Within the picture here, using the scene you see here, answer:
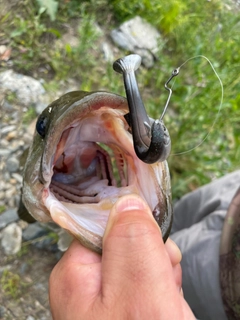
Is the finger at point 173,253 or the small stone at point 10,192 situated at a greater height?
the finger at point 173,253

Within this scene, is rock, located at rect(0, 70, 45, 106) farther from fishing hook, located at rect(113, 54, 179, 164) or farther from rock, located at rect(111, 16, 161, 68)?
fishing hook, located at rect(113, 54, 179, 164)

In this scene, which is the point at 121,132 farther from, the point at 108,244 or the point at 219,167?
the point at 219,167

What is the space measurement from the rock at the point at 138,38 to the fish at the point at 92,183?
2.41 m

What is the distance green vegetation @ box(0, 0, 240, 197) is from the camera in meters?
3.11

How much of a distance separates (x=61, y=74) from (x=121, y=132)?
2072 millimetres

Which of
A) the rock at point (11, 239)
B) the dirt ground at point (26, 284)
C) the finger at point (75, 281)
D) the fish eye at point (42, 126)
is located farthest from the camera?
the rock at point (11, 239)

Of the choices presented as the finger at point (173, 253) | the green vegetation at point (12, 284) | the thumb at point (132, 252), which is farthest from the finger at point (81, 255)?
the green vegetation at point (12, 284)

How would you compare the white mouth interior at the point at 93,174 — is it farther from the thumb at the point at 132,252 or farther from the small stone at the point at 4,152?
the small stone at the point at 4,152

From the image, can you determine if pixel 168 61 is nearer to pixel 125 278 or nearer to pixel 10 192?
pixel 10 192

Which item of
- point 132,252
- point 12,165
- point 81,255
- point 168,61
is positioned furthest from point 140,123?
point 168,61

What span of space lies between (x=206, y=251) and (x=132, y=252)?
3.76 feet

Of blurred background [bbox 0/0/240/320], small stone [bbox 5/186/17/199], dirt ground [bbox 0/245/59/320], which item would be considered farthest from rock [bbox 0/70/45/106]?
dirt ground [bbox 0/245/59/320]

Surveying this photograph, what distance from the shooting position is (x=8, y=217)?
2.71 m

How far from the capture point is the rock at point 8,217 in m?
2.68
